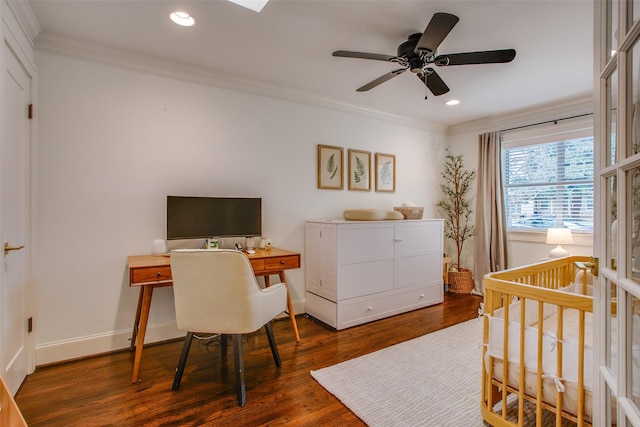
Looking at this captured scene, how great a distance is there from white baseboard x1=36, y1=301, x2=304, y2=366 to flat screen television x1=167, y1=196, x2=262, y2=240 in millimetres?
853

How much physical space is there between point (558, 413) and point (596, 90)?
131 centimetres

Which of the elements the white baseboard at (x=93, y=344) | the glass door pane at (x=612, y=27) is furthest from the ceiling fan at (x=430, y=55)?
the white baseboard at (x=93, y=344)

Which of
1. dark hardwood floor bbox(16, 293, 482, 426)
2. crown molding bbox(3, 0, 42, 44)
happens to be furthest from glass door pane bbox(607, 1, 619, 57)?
crown molding bbox(3, 0, 42, 44)

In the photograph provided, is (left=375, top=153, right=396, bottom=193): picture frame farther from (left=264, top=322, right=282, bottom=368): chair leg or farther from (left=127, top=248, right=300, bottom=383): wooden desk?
(left=264, top=322, right=282, bottom=368): chair leg

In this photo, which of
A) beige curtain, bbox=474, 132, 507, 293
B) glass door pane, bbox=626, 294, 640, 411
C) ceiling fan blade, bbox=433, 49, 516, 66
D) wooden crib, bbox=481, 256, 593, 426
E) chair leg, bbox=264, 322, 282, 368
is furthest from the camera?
beige curtain, bbox=474, 132, 507, 293

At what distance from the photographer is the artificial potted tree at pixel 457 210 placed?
172 inches

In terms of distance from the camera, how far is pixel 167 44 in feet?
8.00

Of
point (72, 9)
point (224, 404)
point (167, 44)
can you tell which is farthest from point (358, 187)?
point (72, 9)

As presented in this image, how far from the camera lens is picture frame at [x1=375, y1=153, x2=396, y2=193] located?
415cm

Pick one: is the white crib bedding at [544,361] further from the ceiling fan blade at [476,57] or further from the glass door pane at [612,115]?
the ceiling fan blade at [476,57]

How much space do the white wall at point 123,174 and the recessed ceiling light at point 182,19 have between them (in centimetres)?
73

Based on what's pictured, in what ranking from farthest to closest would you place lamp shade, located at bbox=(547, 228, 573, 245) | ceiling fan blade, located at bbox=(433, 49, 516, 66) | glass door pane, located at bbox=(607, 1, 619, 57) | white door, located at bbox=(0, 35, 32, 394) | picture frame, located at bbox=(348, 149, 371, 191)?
picture frame, located at bbox=(348, 149, 371, 191), lamp shade, located at bbox=(547, 228, 573, 245), ceiling fan blade, located at bbox=(433, 49, 516, 66), white door, located at bbox=(0, 35, 32, 394), glass door pane, located at bbox=(607, 1, 619, 57)

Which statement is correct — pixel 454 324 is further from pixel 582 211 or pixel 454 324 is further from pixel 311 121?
pixel 311 121

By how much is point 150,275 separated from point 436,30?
2370 mm
